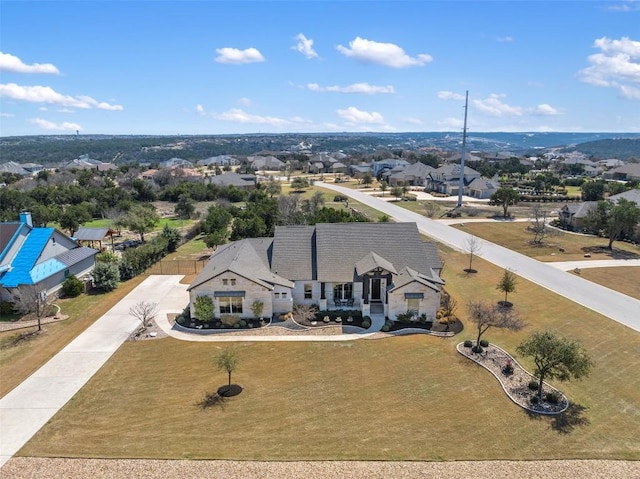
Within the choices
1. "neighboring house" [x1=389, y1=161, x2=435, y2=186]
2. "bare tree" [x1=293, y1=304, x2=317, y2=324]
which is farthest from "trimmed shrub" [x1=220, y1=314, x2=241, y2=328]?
"neighboring house" [x1=389, y1=161, x2=435, y2=186]

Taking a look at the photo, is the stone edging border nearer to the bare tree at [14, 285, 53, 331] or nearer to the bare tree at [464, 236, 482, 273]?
the bare tree at [464, 236, 482, 273]

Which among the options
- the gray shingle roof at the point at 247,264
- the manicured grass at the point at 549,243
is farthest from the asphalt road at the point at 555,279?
the gray shingle roof at the point at 247,264

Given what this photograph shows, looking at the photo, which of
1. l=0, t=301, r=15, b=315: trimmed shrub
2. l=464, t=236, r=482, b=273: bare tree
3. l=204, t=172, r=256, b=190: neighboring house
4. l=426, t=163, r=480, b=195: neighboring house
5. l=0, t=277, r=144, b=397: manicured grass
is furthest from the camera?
l=204, t=172, r=256, b=190: neighboring house

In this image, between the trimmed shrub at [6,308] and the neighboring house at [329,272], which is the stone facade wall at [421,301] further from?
the trimmed shrub at [6,308]

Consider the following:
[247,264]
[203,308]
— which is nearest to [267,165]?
[247,264]

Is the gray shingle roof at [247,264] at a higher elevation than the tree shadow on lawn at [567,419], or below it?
higher
